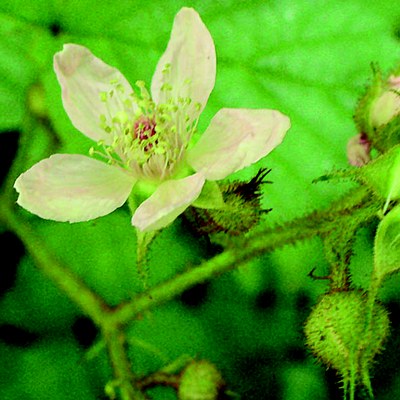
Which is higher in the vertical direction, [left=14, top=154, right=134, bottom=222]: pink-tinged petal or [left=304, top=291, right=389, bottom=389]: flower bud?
[left=14, top=154, right=134, bottom=222]: pink-tinged petal

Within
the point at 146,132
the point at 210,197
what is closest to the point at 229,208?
the point at 210,197

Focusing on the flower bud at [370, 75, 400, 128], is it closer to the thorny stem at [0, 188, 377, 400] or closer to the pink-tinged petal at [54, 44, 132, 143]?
the thorny stem at [0, 188, 377, 400]

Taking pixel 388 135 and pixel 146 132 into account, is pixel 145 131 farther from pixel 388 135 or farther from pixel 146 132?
pixel 388 135

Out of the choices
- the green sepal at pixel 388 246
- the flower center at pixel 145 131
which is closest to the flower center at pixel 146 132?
the flower center at pixel 145 131

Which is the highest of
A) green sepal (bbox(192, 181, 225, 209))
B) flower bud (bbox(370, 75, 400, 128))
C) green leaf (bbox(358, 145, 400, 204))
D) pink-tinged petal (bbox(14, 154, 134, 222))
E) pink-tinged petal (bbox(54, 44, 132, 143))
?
pink-tinged petal (bbox(54, 44, 132, 143))

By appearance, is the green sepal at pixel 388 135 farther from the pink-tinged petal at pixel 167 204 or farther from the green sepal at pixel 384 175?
the pink-tinged petal at pixel 167 204

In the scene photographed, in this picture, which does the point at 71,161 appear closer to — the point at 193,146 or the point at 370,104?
the point at 193,146

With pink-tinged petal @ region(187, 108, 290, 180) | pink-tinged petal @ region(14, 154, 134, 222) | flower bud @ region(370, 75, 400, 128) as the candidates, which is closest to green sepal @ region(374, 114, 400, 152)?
flower bud @ region(370, 75, 400, 128)

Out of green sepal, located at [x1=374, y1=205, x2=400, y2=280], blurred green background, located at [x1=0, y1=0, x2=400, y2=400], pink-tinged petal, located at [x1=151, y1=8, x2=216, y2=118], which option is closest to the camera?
green sepal, located at [x1=374, y1=205, x2=400, y2=280]
